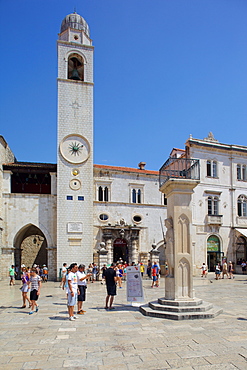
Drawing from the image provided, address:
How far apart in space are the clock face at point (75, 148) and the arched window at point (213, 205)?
13.3 meters

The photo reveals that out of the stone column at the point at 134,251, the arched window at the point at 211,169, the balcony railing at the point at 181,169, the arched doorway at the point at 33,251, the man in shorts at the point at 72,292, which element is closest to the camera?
the man in shorts at the point at 72,292

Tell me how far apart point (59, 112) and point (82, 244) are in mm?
11412

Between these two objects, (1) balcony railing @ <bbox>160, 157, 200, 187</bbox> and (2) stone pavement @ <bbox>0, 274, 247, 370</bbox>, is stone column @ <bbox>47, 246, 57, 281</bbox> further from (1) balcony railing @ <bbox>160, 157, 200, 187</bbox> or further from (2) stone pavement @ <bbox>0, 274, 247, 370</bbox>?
(1) balcony railing @ <bbox>160, 157, 200, 187</bbox>

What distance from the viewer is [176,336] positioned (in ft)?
24.7

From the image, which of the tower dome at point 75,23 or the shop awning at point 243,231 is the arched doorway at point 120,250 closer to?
the shop awning at point 243,231

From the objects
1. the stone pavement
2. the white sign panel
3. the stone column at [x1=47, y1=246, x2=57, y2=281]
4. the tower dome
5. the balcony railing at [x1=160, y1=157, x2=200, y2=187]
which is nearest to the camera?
the stone pavement

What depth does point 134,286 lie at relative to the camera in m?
12.1

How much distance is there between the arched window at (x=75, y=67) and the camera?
30.3m

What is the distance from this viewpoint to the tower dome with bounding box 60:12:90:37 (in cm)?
3073

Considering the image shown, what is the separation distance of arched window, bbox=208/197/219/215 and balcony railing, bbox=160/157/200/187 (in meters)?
22.6

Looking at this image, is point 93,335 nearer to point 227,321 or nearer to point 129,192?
point 227,321

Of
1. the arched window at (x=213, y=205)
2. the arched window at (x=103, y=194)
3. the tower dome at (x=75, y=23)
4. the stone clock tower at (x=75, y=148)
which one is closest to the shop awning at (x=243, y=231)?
the arched window at (x=213, y=205)

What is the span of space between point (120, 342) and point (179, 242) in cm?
420

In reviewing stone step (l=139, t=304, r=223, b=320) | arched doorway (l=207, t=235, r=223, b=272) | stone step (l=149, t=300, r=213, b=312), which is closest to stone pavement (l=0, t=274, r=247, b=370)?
stone step (l=139, t=304, r=223, b=320)
